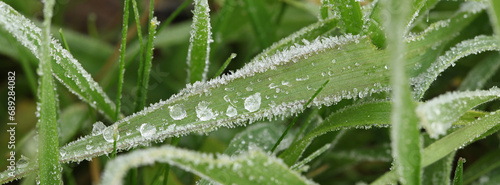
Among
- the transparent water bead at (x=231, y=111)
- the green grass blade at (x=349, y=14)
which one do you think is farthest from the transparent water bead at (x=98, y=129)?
the green grass blade at (x=349, y=14)

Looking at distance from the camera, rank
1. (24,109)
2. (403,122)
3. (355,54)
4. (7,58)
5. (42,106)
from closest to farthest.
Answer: (403,122) → (42,106) → (355,54) → (24,109) → (7,58)

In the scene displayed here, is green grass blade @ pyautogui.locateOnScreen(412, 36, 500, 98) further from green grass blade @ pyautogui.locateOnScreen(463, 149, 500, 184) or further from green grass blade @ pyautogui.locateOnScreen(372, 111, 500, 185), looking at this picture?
green grass blade @ pyautogui.locateOnScreen(463, 149, 500, 184)

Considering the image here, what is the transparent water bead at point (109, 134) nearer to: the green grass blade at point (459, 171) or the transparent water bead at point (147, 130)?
the transparent water bead at point (147, 130)

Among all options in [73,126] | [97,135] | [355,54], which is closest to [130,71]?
[73,126]

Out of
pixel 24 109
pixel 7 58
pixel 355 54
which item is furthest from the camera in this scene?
pixel 7 58

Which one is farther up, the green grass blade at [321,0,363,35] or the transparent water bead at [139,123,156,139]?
the green grass blade at [321,0,363,35]

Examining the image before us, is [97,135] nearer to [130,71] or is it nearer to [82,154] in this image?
[82,154]

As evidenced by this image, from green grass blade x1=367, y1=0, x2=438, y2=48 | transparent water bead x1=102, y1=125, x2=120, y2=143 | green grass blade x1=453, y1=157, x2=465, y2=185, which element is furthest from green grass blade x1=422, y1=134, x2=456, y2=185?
transparent water bead x1=102, y1=125, x2=120, y2=143
